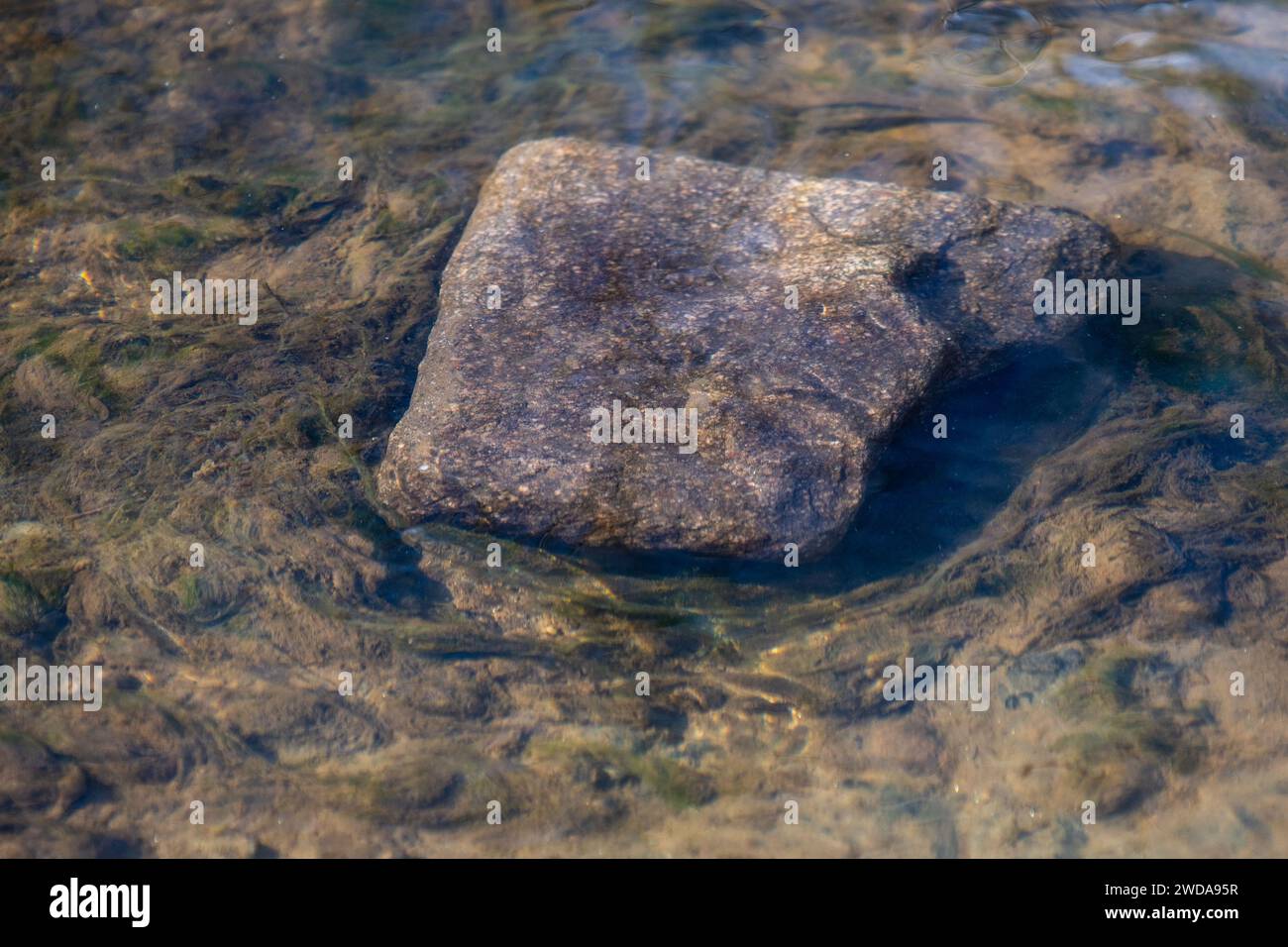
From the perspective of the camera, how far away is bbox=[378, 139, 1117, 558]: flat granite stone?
3918 mm

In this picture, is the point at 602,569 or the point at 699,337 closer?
Answer: the point at 602,569

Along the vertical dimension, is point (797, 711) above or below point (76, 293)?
below

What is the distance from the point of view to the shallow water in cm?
355

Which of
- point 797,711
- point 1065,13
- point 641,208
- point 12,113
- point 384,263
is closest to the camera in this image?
point 797,711

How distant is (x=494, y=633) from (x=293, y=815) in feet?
3.24

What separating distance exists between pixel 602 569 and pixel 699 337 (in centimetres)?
111

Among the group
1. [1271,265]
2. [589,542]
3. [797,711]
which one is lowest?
[797,711]

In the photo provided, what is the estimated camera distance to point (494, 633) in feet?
13.0

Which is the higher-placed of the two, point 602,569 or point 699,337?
point 699,337

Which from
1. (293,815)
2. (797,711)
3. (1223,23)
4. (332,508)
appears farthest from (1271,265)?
(293,815)

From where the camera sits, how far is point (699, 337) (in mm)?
4297

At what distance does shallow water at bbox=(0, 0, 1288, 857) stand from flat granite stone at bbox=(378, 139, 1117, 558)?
0.29 metres

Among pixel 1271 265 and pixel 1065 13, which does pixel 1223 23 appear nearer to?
pixel 1065 13

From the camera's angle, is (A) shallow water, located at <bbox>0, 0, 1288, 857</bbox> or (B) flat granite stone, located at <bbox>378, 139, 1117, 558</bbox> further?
(B) flat granite stone, located at <bbox>378, 139, 1117, 558</bbox>
